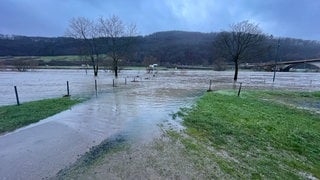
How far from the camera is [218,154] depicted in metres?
7.39

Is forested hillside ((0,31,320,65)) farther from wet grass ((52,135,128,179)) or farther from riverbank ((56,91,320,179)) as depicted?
wet grass ((52,135,128,179))

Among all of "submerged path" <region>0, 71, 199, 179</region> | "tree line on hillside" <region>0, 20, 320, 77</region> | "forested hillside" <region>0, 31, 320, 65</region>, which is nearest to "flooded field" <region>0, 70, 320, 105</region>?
"submerged path" <region>0, 71, 199, 179</region>

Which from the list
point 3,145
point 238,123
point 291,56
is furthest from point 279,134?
point 291,56

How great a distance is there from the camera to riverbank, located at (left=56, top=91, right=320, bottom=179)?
6.11m

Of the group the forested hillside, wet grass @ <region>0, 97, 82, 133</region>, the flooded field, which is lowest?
the flooded field

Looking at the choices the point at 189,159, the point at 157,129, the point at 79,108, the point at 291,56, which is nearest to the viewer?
the point at 189,159

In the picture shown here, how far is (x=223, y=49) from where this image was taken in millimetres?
52312

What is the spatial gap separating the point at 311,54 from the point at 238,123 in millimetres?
137742

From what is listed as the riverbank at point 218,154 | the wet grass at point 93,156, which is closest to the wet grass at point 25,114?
the wet grass at point 93,156

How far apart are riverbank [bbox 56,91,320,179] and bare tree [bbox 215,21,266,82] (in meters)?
40.5

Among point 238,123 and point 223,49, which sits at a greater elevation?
point 223,49

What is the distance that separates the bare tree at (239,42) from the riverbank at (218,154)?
133 ft

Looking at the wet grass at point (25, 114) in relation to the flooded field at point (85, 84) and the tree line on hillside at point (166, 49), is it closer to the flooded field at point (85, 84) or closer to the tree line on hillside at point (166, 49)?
the flooded field at point (85, 84)

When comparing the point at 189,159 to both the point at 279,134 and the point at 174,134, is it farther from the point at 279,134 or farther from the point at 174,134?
the point at 279,134
